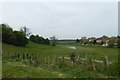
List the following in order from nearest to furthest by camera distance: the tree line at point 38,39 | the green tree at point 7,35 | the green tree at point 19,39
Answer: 1. the green tree at point 7,35
2. the green tree at point 19,39
3. the tree line at point 38,39

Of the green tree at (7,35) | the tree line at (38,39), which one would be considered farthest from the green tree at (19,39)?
the tree line at (38,39)

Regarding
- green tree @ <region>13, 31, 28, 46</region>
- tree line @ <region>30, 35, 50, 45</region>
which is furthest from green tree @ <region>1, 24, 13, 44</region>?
tree line @ <region>30, 35, 50, 45</region>

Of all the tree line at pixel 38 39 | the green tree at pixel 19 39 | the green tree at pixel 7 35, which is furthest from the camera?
the tree line at pixel 38 39

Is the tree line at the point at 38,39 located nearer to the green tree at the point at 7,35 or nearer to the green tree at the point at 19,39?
the green tree at the point at 19,39

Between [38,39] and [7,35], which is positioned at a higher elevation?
[7,35]

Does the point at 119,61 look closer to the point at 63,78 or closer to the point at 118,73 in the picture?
the point at 118,73

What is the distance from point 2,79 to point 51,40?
101467mm

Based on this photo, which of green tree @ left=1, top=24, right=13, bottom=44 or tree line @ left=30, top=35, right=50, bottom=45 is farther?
tree line @ left=30, top=35, right=50, bottom=45

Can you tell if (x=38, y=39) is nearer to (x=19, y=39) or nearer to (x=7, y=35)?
(x=19, y=39)

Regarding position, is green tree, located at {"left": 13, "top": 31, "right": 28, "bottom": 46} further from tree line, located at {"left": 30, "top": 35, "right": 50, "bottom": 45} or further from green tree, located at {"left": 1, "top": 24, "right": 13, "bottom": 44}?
tree line, located at {"left": 30, "top": 35, "right": 50, "bottom": 45}

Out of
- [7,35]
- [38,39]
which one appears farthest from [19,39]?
[38,39]

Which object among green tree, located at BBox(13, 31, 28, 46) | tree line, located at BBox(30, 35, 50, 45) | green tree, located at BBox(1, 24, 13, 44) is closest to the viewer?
green tree, located at BBox(1, 24, 13, 44)

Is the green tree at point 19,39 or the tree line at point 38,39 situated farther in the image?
the tree line at point 38,39

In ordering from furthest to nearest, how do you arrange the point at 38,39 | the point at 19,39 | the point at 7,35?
the point at 38,39 < the point at 19,39 < the point at 7,35
